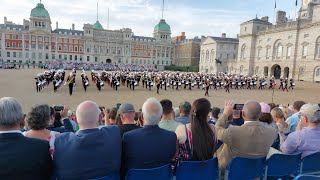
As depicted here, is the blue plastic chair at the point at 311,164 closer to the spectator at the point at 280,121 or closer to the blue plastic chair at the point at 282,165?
the blue plastic chair at the point at 282,165

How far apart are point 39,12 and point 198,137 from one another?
348 ft

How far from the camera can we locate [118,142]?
3.43m

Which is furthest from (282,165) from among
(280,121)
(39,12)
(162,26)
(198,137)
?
(162,26)

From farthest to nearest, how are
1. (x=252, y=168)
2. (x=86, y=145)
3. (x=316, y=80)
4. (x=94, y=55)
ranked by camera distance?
(x=94, y=55)
(x=316, y=80)
(x=252, y=168)
(x=86, y=145)

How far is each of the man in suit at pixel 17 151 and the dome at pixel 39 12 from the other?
10501 cm

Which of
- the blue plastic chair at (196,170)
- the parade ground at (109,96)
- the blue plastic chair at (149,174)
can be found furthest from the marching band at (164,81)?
the blue plastic chair at (149,174)

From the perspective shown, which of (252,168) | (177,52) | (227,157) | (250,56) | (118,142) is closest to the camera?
(118,142)

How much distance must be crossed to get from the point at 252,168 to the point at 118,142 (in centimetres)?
206

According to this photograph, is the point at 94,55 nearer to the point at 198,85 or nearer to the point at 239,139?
the point at 198,85

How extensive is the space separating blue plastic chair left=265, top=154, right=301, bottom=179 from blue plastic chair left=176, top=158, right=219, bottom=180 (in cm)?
98

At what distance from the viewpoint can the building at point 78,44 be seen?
91.4m

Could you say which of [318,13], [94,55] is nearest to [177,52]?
[94,55]

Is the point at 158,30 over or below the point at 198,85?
over

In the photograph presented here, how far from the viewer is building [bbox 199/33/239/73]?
7132 cm
